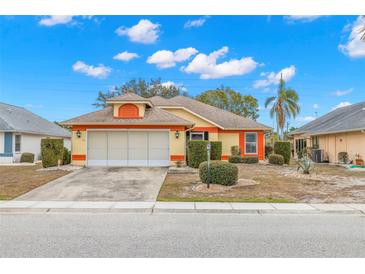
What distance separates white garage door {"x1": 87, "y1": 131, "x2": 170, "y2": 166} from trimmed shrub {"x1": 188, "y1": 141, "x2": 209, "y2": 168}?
1.78 m

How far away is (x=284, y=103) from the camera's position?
3556cm

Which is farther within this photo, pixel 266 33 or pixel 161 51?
pixel 161 51

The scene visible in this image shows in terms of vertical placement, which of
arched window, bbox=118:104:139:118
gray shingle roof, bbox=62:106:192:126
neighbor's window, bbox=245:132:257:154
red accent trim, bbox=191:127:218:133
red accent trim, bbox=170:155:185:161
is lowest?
red accent trim, bbox=170:155:185:161

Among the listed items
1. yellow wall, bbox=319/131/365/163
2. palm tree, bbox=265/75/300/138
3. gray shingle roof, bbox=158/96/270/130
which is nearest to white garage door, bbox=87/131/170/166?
gray shingle roof, bbox=158/96/270/130

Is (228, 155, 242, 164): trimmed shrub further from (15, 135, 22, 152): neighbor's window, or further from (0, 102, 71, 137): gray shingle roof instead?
(15, 135, 22, 152): neighbor's window

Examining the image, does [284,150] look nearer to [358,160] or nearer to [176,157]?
[358,160]

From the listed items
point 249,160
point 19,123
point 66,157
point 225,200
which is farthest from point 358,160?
point 19,123

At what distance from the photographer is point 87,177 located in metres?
13.7

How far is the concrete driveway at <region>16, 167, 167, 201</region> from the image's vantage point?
31.6 feet

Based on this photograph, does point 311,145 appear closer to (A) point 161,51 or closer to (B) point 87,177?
(A) point 161,51

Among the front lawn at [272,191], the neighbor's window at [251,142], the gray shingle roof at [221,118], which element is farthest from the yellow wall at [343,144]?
the front lawn at [272,191]

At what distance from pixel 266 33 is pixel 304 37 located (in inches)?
105

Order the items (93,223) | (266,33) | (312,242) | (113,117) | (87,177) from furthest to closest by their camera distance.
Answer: (113,117)
(266,33)
(87,177)
(93,223)
(312,242)

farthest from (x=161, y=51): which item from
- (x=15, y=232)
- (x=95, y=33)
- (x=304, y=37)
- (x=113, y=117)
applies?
(x=15, y=232)
